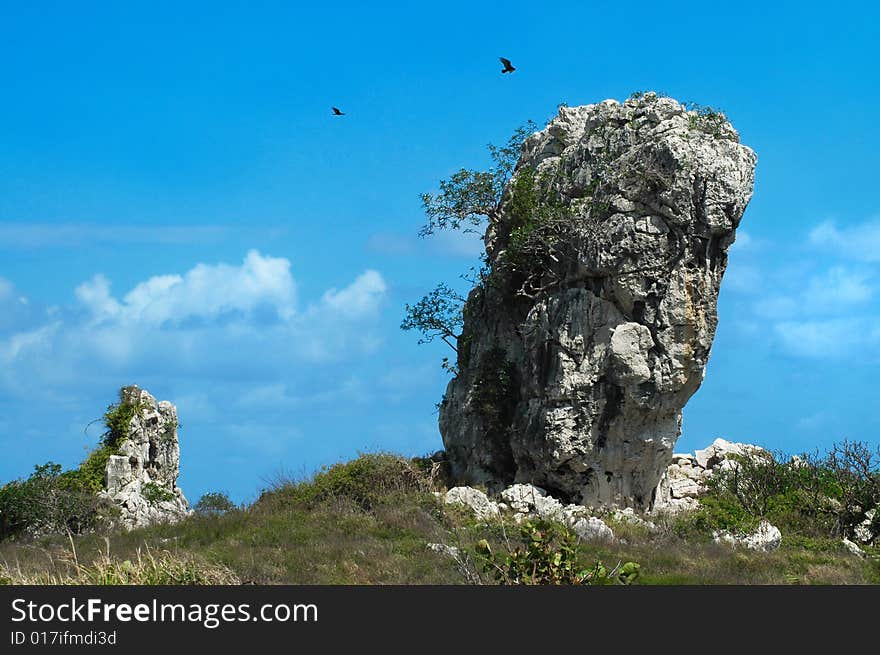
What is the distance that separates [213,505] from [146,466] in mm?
4888

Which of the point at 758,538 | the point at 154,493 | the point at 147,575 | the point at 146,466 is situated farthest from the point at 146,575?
the point at 146,466

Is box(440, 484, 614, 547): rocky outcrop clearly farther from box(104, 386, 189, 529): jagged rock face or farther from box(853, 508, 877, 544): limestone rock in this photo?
box(104, 386, 189, 529): jagged rock face

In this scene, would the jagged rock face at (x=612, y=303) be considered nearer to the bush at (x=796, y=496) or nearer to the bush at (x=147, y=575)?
the bush at (x=796, y=496)

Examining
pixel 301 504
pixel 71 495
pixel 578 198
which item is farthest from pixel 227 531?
pixel 578 198

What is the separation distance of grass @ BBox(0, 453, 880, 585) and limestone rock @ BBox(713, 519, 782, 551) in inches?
14.0

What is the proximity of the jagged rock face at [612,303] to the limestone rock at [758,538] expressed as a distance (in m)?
3.32

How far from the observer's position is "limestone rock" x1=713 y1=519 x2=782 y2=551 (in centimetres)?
2559

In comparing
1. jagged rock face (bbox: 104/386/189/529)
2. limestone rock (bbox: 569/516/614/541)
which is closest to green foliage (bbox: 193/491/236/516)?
jagged rock face (bbox: 104/386/189/529)

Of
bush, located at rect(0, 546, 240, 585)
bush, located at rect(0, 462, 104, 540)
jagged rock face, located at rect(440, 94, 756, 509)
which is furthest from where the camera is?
bush, located at rect(0, 462, 104, 540)

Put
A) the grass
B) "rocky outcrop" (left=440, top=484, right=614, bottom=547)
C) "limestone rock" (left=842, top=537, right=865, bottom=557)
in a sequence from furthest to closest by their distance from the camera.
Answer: "rocky outcrop" (left=440, top=484, right=614, bottom=547) < "limestone rock" (left=842, top=537, right=865, bottom=557) < the grass

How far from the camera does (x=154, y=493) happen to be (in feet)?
109

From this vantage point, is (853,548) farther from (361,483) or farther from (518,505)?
(361,483)
